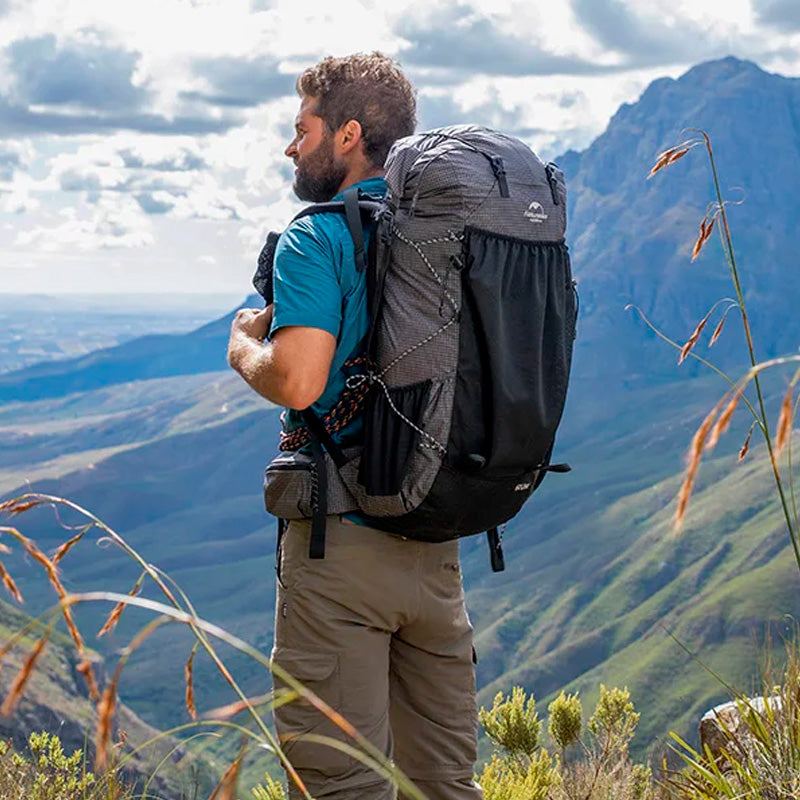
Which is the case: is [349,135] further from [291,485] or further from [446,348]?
[291,485]

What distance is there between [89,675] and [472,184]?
2.29 meters

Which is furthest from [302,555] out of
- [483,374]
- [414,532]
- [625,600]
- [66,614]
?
[625,600]

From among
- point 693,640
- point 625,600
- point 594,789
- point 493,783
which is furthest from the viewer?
point 625,600

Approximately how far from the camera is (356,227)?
3197 millimetres

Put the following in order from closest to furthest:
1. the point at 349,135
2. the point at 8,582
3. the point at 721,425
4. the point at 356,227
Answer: the point at 721,425 < the point at 8,582 < the point at 356,227 < the point at 349,135

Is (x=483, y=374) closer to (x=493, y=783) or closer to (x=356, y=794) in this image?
(x=356, y=794)

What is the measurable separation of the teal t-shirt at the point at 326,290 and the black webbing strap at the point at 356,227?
2 centimetres

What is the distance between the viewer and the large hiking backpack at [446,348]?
3.12 metres

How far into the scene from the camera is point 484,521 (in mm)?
3377

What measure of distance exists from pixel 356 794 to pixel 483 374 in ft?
4.32

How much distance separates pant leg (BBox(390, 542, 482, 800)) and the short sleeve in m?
0.90

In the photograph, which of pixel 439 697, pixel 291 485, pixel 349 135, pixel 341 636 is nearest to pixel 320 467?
pixel 291 485

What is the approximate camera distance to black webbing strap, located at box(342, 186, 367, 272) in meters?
3.20

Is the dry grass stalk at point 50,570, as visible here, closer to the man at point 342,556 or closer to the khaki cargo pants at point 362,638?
the man at point 342,556
